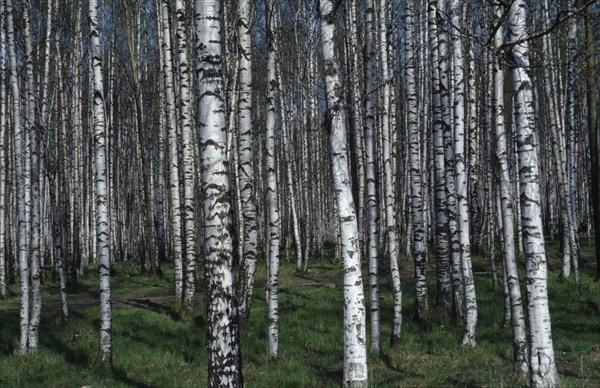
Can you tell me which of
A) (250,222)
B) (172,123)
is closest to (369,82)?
(250,222)

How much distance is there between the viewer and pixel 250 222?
37.5 ft

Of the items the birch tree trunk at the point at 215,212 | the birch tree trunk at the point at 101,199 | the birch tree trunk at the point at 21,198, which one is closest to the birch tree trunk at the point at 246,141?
the birch tree trunk at the point at 101,199

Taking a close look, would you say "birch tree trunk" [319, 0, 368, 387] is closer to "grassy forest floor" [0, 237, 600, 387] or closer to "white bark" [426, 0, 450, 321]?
"grassy forest floor" [0, 237, 600, 387]

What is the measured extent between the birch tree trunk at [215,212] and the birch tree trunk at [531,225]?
3145mm

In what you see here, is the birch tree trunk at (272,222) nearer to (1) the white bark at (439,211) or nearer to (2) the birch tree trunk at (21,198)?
(1) the white bark at (439,211)

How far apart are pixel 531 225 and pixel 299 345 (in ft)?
21.0

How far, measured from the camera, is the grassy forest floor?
8492mm

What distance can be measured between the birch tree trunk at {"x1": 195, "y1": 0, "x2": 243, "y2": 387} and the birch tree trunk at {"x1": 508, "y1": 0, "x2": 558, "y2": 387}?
3145 millimetres

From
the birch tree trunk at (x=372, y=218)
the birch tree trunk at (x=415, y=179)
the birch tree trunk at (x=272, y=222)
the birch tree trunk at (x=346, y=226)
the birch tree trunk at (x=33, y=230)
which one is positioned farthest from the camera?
the birch tree trunk at (x=33, y=230)

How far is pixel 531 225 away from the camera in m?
6.17

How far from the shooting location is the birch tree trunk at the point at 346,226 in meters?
6.65

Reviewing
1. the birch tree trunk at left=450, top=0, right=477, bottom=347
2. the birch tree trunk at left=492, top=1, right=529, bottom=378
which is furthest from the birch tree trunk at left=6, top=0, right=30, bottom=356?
the birch tree trunk at left=492, top=1, right=529, bottom=378

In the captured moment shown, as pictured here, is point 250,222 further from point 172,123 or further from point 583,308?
point 583,308

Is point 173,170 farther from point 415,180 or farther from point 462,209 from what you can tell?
point 462,209
